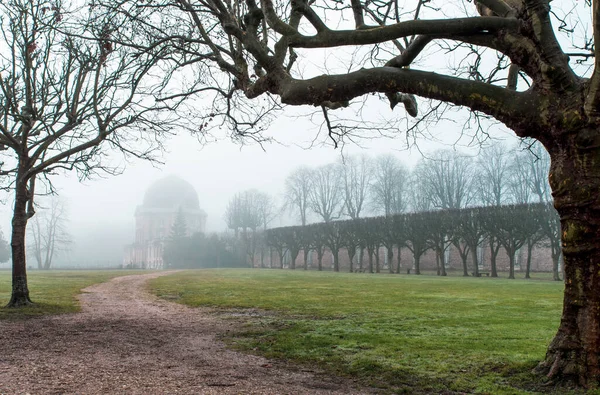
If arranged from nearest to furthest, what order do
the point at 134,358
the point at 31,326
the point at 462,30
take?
1. the point at 462,30
2. the point at 134,358
3. the point at 31,326

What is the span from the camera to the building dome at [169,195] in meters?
116

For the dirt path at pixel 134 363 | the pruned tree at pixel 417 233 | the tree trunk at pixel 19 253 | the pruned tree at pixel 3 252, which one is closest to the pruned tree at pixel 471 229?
the pruned tree at pixel 417 233

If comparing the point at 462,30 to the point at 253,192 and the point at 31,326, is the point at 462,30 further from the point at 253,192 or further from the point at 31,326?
the point at 253,192

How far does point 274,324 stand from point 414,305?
17.0 ft

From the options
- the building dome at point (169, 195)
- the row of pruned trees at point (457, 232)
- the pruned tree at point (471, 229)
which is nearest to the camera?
the row of pruned trees at point (457, 232)

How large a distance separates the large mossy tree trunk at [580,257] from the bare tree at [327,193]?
220 feet

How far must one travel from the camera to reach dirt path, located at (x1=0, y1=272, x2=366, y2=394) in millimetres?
5293

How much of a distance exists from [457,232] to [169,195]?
8833 centimetres

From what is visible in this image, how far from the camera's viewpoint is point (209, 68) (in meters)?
12.8

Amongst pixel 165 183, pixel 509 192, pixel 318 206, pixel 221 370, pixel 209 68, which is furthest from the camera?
pixel 165 183

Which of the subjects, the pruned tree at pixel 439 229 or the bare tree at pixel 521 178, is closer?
the pruned tree at pixel 439 229

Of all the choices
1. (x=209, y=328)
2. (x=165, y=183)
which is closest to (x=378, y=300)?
(x=209, y=328)

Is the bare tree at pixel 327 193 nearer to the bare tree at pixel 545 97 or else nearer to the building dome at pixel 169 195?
the building dome at pixel 169 195

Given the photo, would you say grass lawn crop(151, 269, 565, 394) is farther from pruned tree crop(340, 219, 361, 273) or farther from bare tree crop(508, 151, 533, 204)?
bare tree crop(508, 151, 533, 204)
